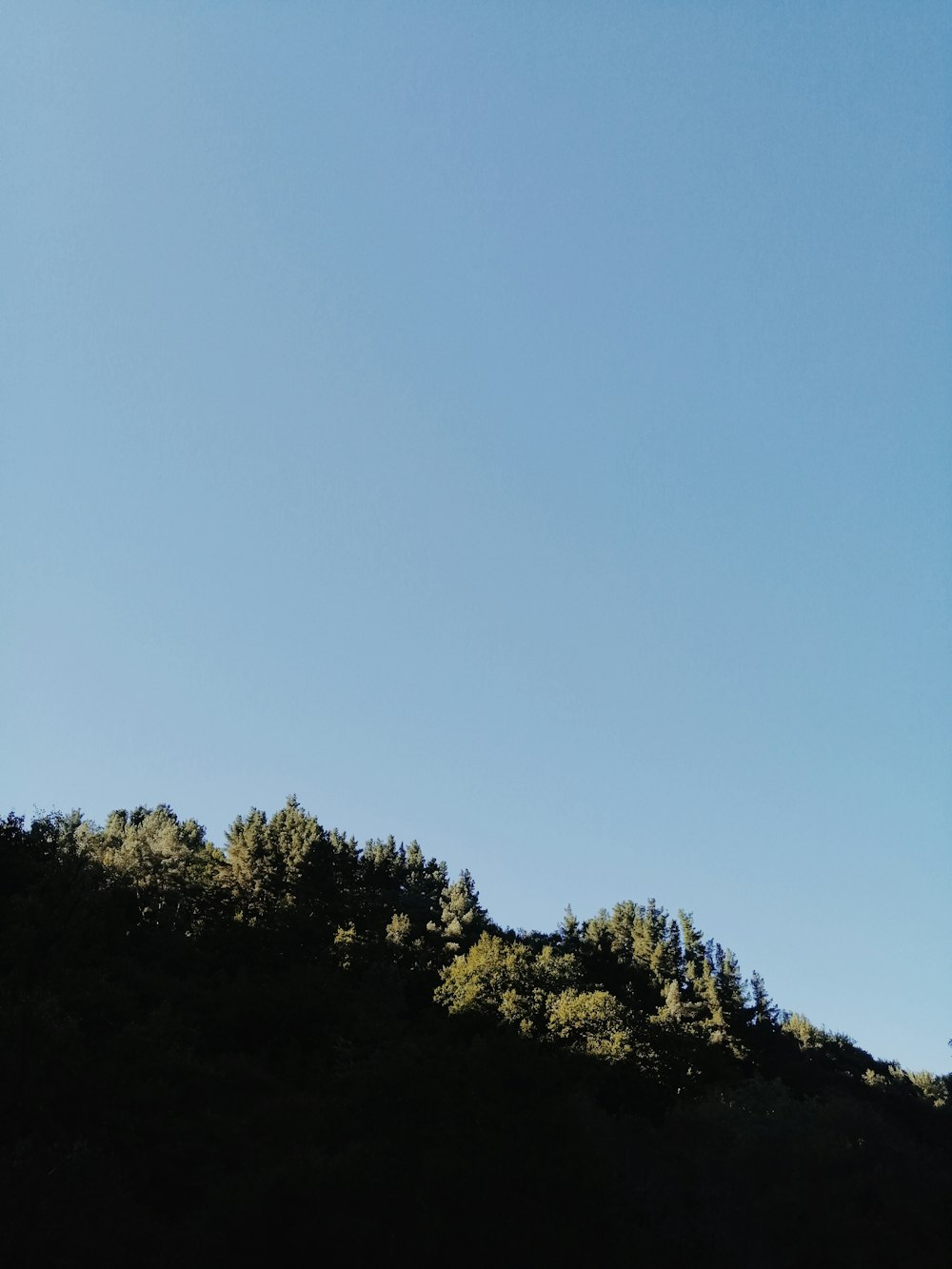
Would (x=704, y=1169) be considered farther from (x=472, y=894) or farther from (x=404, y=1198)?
(x=472, y=894)

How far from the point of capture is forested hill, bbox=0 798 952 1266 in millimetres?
29625

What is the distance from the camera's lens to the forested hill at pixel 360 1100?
29.6 metres

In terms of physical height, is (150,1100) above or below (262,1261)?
above

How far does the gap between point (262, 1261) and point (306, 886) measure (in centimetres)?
4348

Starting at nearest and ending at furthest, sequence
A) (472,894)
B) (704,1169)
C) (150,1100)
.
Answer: (150,1100) < (704,1169) < (472,894)

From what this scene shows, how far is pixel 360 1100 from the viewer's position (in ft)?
119

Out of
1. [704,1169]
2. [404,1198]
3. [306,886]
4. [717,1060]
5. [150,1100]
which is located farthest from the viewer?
[306,886]

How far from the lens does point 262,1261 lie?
2762 centimetres

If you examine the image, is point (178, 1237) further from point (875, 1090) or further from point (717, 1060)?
point (875, 1090)

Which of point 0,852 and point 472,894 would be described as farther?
point 472,894

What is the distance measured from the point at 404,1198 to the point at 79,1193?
38.0ft

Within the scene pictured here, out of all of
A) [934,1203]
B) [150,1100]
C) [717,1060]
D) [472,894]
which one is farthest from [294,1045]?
[472,894]

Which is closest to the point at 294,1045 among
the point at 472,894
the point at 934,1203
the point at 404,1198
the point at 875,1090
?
the point at 404,1198

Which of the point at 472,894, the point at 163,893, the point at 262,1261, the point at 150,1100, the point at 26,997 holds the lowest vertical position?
the point at 262,1261
